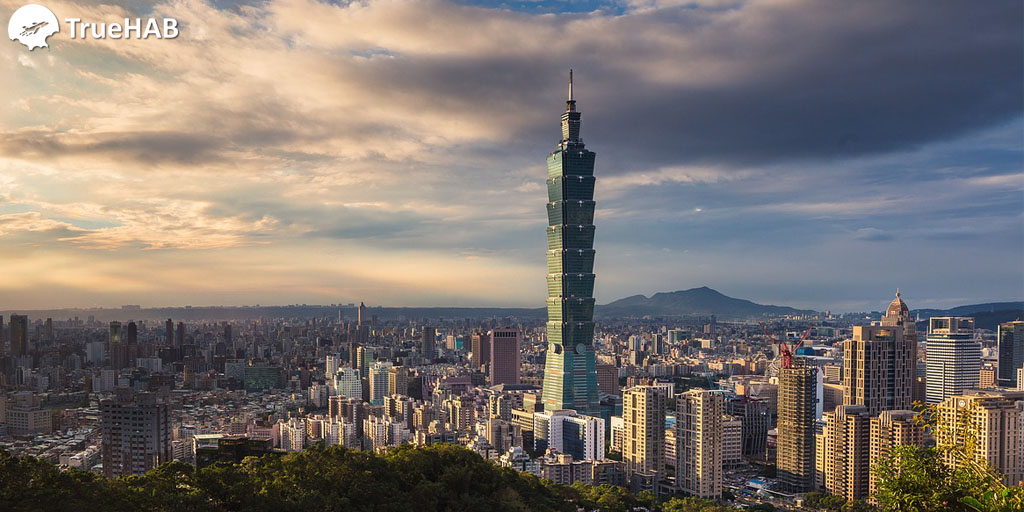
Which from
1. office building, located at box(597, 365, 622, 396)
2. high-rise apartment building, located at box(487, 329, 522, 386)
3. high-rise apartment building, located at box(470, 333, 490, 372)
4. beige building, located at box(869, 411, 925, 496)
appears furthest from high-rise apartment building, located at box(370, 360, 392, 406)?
beige building, located at box(869, 411, 925, 496)

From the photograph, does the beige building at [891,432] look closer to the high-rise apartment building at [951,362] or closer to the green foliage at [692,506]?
the green foliage at [692,506]

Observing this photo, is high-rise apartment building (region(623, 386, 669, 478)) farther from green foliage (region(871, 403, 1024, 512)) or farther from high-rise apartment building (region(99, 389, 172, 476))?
green foliage (region(871, 403, 1024, 512))

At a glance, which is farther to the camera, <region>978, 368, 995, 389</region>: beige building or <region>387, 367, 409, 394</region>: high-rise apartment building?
<region>387, 367, 409, 394</region>: high-rise apartment building

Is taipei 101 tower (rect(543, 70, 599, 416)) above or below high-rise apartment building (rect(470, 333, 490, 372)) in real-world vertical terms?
above

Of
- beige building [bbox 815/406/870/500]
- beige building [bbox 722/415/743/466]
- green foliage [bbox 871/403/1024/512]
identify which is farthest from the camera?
beige building [bbox 722/415/743/466]

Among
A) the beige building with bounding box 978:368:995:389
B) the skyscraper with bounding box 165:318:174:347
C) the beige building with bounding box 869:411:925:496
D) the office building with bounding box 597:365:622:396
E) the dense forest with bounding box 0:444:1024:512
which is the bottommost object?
the office building with bounding box 597:365:622:396

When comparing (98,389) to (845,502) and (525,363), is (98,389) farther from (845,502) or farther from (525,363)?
(525,363)
